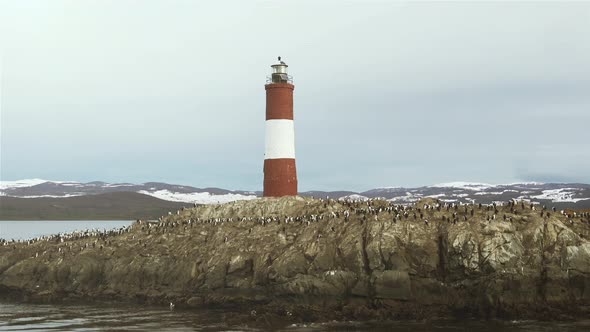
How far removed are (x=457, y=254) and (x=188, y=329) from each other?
16.9 meters

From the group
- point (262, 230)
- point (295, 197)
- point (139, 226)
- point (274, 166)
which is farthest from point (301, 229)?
point (139, 226)

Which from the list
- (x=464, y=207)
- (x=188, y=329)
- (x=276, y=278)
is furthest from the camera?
(x=464, y=207)

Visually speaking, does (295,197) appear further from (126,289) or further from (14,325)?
(14,325)

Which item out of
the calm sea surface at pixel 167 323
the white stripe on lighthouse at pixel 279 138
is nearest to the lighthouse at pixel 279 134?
the white stripe on lighthouse at pixel 279 138

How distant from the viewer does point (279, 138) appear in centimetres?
5884

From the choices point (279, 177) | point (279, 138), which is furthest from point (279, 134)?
point (279, 177)

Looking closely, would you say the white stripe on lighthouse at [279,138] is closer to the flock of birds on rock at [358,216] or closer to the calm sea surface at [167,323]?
the flock of birds on rock at [358,216]

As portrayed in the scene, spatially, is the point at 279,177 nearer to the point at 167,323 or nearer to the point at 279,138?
the point at 279,138

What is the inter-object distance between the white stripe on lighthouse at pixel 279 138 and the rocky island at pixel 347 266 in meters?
8.13

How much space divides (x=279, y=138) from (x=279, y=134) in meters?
0.40

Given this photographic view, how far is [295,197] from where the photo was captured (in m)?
56.4

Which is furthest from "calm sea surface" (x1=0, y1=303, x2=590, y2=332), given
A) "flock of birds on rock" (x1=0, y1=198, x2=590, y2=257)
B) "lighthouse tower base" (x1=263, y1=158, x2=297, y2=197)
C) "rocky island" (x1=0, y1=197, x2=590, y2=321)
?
"lighthouse tower base" (x1=263, y1=158, x2=297, y2=197)

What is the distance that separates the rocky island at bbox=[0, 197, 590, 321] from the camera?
37.2 m

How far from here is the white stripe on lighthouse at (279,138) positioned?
58688mm
